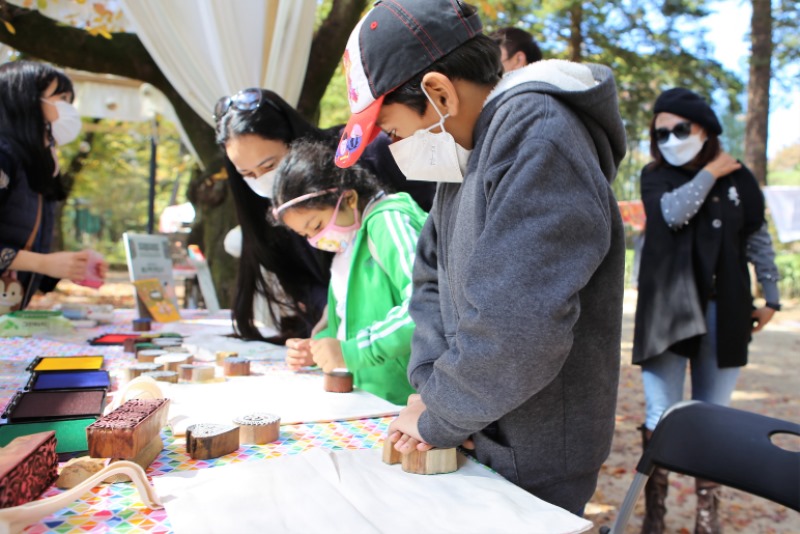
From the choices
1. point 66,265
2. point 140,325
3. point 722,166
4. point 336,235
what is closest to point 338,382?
point 336,235

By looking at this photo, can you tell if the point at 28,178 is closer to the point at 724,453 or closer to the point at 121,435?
the point at 121,435

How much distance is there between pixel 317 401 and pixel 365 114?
0.70 metres

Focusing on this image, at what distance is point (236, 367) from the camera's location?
5.89 ft

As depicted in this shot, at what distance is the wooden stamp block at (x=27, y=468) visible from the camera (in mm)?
799

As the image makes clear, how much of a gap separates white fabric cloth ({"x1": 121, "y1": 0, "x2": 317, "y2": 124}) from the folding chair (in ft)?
10.6

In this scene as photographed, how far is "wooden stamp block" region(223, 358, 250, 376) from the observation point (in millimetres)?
1794

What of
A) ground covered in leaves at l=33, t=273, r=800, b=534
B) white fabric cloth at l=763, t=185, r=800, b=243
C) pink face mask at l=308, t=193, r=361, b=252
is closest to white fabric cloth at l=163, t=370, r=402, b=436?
pink face mask at l=308, t=193, r=361, b=252

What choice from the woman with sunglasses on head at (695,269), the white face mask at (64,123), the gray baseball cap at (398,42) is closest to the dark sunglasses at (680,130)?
the woman with sunglasses on head at (695,269)

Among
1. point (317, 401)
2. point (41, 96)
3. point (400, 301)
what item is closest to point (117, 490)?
point (317, 401)

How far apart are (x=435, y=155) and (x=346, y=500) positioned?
0.62 metres

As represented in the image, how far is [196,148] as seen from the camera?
16.6ft

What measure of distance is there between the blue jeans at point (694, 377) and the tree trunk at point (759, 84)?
9.03 meters

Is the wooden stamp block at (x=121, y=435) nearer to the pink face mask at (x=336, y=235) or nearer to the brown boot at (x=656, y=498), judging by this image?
the pink face mask at (x=336, y=235)

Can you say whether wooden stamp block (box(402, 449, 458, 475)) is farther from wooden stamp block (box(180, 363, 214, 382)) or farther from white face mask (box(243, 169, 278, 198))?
white face mask (box(243, 169, 278, 198))
